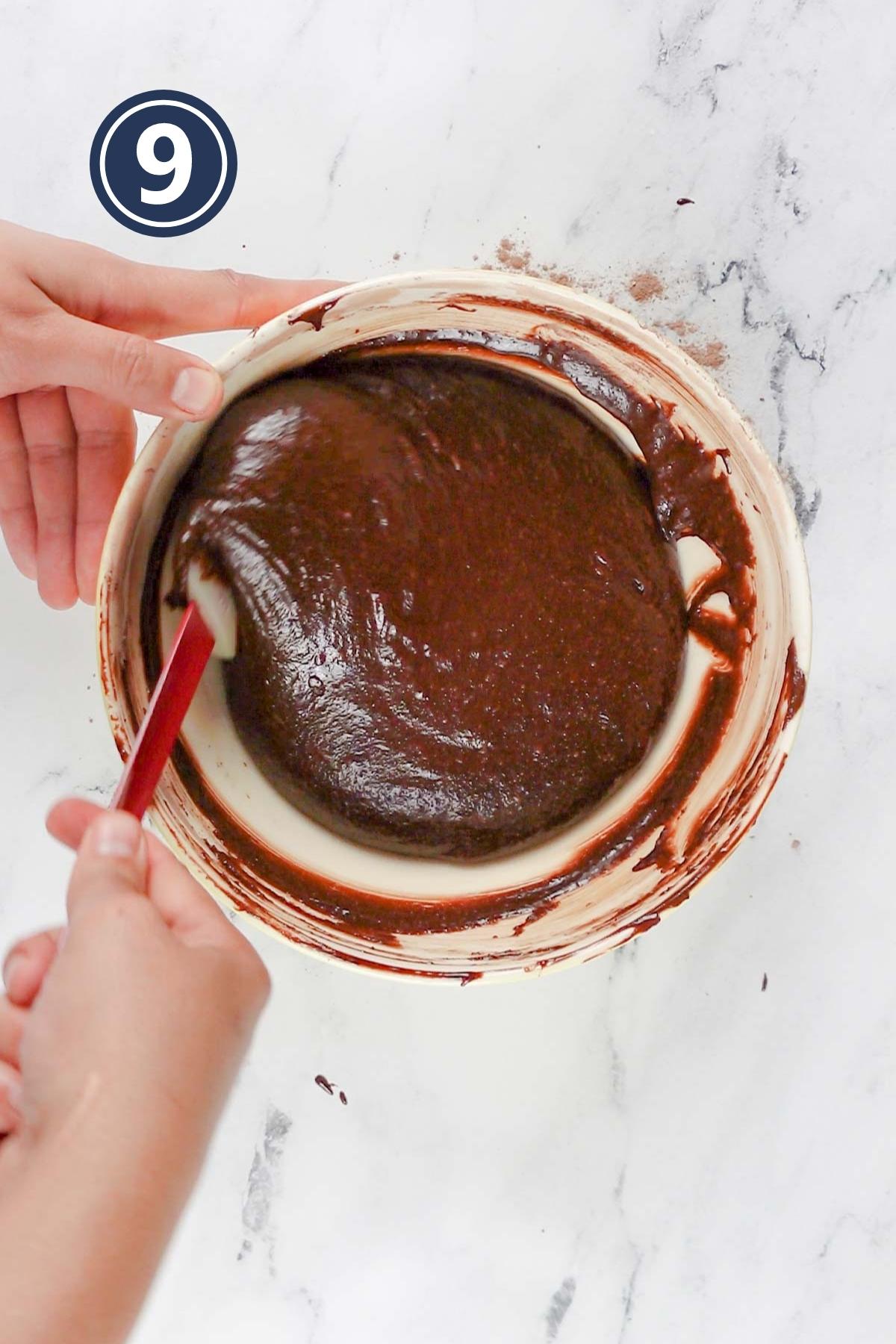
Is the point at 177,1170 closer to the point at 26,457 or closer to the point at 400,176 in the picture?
the point at 26,457

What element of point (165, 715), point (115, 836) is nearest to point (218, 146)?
point (165, 715)

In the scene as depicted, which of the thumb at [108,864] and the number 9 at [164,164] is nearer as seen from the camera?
the thumb at [108,864]

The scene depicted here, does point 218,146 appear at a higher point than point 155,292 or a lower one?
higher

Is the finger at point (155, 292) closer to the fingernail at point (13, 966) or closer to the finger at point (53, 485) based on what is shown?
the finger at point (53, 485)

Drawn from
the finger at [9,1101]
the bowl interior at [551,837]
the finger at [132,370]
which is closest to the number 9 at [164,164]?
the finger at [132,370]

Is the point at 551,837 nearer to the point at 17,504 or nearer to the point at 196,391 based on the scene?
the point at 196,391

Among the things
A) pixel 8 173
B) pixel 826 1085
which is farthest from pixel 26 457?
pixel 826 1085

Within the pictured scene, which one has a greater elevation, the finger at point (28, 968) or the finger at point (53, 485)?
the finger at point (53, 485)
